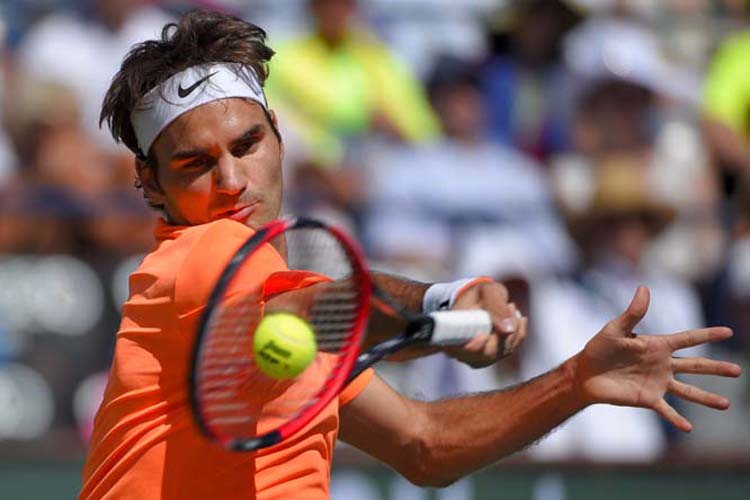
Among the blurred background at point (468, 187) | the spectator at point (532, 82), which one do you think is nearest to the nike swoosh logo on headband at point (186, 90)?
the blurred background at point (468, 187)

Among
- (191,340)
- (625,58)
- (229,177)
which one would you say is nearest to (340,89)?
(625,58)

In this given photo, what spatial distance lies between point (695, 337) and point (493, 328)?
528 mm

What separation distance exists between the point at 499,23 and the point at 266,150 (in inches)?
209

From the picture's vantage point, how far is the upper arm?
147 inches

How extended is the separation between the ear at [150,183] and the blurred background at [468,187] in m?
3.57

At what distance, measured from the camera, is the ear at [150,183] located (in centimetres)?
362

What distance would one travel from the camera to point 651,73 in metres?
8.67

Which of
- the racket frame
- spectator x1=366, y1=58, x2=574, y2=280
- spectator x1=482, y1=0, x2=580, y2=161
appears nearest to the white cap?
spectator x1=482, y1=0, x2=580, y2=161

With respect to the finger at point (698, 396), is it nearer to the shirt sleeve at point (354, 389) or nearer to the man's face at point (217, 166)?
the shirt sleeve at point (354, 389)

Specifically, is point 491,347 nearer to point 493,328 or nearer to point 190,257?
point 493,328

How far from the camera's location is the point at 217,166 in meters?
3.48

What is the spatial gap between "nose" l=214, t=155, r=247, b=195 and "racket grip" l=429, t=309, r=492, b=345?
55cm

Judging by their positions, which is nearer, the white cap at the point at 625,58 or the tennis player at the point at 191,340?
the tennis player at the point at 191,340

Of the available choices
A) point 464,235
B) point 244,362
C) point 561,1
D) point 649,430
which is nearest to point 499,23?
point 561,1
